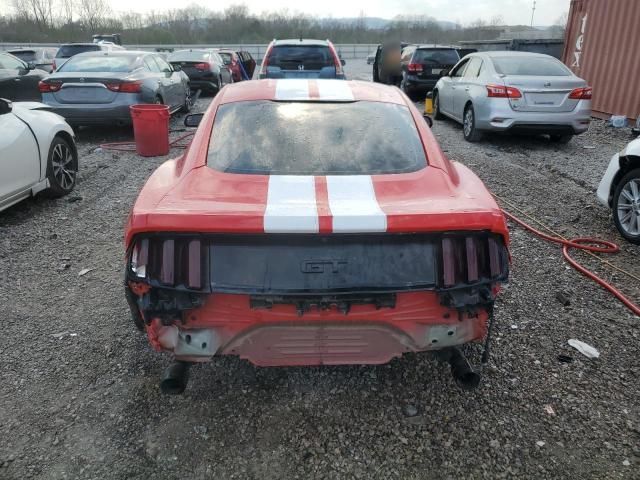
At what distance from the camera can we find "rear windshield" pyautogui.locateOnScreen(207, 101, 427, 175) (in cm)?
278

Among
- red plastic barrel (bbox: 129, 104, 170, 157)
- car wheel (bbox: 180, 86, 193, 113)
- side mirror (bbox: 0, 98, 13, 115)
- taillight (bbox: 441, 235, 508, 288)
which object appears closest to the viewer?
taillight (bbox: 441, 235, 508, 288)

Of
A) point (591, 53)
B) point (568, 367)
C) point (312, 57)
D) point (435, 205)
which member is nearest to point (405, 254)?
point (435, 205)

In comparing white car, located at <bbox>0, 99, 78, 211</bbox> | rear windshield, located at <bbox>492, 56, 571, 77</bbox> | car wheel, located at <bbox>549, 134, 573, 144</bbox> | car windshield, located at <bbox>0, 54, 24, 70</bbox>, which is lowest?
car wheel, located at <bbox>549, 134, 573, 144</bbox>

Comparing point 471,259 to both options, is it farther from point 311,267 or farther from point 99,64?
point 99,64

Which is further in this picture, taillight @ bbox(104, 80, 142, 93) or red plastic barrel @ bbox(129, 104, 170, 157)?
taillight @ bbox(104, 80, 142, 93)

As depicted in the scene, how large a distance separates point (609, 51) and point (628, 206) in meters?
8.78

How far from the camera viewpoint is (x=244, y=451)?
2391 mm

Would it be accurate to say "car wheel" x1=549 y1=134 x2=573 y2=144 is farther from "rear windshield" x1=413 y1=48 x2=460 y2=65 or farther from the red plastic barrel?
the red plastic barrel

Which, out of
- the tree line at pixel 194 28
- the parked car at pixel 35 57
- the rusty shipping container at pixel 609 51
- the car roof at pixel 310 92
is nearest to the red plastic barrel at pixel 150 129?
the car roof at pixel 310 92

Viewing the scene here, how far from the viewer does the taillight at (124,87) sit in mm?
8656

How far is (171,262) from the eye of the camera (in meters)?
2.18

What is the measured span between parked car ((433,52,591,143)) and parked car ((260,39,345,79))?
304 centimetres

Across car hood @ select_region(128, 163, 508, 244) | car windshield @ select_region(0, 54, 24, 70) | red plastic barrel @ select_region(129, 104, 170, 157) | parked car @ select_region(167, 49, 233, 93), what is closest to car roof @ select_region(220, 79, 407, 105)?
car hood @ select_region(128, 163, 508, 244)

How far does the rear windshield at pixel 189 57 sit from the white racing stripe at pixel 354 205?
48.4 ft
